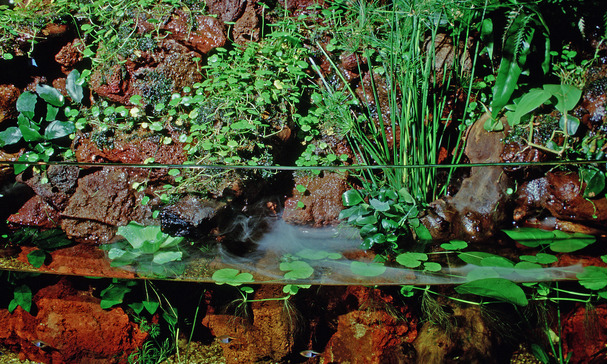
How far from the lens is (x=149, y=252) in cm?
159

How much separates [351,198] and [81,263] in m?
1.20

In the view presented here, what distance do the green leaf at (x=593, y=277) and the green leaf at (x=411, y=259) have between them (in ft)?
1.75

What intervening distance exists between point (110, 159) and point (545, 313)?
2.25 metres

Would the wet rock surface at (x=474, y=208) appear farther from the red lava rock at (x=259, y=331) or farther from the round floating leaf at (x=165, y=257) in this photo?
the round floating leaf at (x=165, y=257)

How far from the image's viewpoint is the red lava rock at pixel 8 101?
2.55 meters

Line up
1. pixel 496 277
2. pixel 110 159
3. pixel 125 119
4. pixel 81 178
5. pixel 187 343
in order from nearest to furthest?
pixel 496 277
pixel 187 343
pixel 81 178
pixel 110 159
pixel 125 119

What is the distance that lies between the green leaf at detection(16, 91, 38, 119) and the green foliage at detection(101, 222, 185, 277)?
4.71 feet

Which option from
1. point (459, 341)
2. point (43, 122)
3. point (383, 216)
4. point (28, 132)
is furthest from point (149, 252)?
point (43, 122)

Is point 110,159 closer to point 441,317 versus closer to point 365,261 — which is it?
point 365,261

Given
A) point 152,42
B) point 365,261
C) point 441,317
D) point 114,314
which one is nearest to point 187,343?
point 114,314

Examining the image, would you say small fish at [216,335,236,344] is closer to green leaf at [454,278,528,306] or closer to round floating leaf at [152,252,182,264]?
round floating leaf at [152,252,182,264]

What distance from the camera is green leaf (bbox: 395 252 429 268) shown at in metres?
1.56

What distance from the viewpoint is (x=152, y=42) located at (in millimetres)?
2604

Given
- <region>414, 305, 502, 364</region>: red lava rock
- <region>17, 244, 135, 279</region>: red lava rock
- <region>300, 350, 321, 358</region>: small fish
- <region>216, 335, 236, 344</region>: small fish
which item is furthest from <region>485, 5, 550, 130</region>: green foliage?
<region>17, 244, 135, 279</region>: red lava rock
